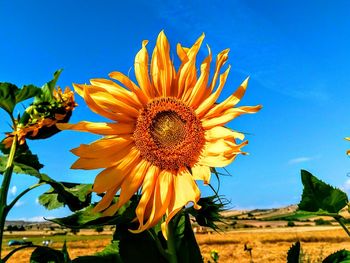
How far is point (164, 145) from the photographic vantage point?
2238mm

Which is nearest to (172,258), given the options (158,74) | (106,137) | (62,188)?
(106,137)

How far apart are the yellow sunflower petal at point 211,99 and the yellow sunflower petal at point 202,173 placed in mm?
247

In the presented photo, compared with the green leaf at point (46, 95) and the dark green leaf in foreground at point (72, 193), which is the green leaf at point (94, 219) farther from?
the green leaf at point (46, 95)

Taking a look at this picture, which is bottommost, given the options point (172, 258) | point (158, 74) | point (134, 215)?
point (172, 258)

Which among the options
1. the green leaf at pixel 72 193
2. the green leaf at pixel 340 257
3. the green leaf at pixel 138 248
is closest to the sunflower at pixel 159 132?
the green leaf at pixel 138 248

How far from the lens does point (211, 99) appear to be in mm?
2146

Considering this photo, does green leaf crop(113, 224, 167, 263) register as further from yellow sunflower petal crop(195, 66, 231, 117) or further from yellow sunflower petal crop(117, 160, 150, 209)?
yellow sunflower petal crop(195, 66, 231, 117)

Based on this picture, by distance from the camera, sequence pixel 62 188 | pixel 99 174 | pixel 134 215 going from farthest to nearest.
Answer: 1. pixel 62 188
2. pixel 134 215
3. pixel 99 174

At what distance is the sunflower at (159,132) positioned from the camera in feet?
6.60

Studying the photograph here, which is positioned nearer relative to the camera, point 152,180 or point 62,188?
point 152,180

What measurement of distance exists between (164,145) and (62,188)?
0.86 meters

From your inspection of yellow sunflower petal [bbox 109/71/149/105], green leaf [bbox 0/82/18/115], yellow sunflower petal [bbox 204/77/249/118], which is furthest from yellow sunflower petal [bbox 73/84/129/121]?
green leaf [bbox 0/82/18/115]

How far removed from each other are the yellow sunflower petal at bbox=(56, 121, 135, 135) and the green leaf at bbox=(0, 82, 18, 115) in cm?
101

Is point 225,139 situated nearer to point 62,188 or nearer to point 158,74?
point 158,74
